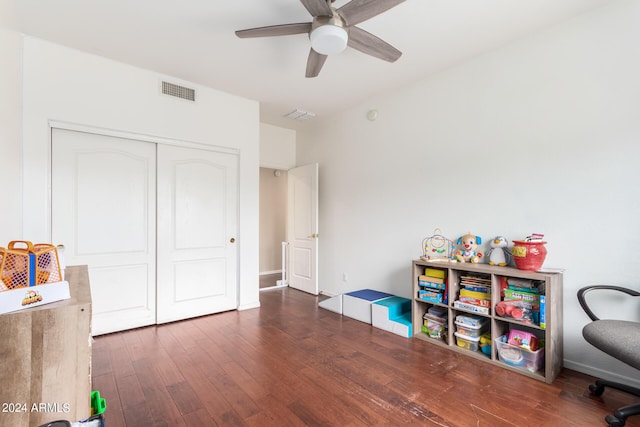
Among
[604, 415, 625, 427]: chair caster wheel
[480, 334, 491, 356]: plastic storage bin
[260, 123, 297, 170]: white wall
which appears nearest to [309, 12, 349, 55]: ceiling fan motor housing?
[480, 334, 491, 356]: plastic storage bin

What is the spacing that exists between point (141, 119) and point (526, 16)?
146 inches

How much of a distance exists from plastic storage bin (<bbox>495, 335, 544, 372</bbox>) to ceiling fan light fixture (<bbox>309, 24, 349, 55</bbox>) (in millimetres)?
2651

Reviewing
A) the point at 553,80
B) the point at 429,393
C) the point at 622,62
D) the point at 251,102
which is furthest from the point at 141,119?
the point at 622,62

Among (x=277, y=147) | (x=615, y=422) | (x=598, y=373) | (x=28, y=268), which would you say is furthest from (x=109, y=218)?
(x=598, y=373)

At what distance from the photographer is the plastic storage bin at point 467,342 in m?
2.62

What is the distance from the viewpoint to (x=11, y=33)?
222cm

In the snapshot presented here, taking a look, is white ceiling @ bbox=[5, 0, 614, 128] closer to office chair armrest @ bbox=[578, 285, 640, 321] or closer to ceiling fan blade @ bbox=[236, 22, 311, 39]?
ceiling fan blade @ bbox=[236, 22, 311, 39]

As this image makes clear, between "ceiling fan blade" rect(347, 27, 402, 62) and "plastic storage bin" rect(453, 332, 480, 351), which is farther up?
"ceiling fan blade" rect(347, 27, 402, 62)

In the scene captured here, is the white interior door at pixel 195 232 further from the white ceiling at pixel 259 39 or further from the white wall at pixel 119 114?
the white ceiling at pixel 259 39

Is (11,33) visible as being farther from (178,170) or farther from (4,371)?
(4,371)

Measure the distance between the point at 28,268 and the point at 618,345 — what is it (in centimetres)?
284

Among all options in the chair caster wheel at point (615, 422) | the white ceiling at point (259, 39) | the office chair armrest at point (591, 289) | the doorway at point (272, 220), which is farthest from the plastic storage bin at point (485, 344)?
the doorway at point (272, 220)

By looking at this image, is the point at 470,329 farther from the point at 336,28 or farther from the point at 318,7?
the point at 318,7

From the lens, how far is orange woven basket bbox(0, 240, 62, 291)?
1010mm
